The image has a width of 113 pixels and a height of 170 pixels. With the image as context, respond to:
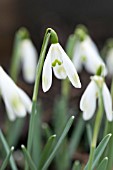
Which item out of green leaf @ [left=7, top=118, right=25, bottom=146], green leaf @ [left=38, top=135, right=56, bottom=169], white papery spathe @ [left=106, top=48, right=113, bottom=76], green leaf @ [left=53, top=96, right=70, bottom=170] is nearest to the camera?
green leaf @ [left=38, top=135, right=56, bottom=169]

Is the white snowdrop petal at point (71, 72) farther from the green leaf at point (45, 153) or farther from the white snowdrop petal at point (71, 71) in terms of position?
the green leaf at point (45, 153)

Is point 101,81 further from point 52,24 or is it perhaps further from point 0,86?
point 52,24

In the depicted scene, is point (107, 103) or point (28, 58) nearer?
point (107, 103)

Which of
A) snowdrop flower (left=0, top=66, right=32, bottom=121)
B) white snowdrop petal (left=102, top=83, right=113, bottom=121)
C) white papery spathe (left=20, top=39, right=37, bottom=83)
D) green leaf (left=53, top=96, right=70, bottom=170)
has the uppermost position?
white papery spathe (left=20, top=39, right=37, bottom=83)

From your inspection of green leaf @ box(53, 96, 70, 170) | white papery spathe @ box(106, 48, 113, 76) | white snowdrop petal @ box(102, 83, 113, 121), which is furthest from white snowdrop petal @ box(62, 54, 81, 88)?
white papery spathe @ box(106, 48, 113, 76)

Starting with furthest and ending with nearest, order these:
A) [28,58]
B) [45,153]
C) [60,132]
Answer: [28,58] < [60,132] < [45,153]

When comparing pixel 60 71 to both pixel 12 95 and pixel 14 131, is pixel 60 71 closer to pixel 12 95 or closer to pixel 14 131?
pixel 12 95

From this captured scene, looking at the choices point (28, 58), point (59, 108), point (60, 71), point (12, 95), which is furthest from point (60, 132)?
point (60, 71)

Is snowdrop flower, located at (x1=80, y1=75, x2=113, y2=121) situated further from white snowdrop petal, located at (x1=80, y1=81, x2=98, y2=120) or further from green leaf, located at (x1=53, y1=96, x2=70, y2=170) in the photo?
green leaf, located at (x1=53, y1=96, x2=70, y2=170)

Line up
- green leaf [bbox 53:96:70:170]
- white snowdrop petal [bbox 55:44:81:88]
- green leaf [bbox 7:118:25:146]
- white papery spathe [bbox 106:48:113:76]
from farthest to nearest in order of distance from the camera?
1. white papery spathe [bbox 106:48:113:76]
2. green leaf [bbox 7:118:25:146]
3. green leaf [bbox 53:96:70:170]
4. white snowdrop petal [bbox 55:44:81:88]
